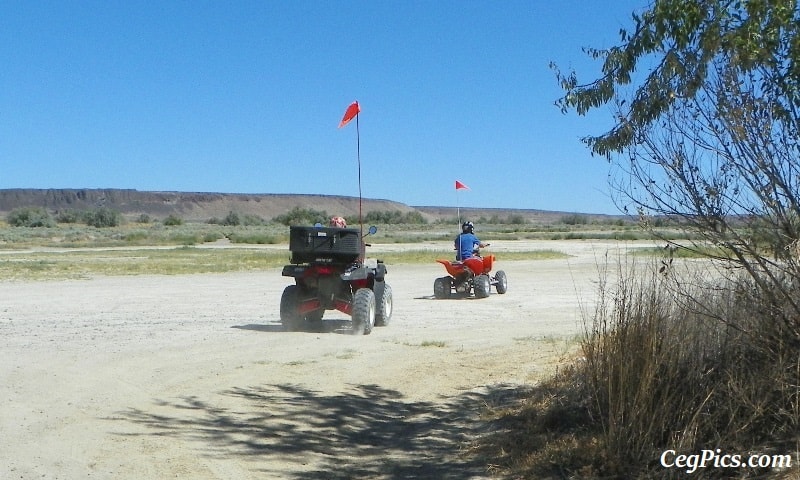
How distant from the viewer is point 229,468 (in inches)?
255

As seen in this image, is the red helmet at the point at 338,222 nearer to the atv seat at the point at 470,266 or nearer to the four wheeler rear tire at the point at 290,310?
the four wheeler rear tire at the point at 290,310

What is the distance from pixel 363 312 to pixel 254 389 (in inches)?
159

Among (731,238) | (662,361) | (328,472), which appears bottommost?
(328,472)

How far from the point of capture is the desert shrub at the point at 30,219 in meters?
110

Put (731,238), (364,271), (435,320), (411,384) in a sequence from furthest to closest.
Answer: (435,320) < (364,271) < (411,384) < (731,238)

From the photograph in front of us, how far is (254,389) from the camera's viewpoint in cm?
909

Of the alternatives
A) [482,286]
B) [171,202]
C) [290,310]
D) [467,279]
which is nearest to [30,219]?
[171,202]

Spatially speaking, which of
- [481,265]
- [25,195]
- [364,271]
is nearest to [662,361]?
[364,271]

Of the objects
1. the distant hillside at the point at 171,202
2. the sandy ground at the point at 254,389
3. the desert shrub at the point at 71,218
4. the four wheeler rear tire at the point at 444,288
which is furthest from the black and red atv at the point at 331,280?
the distant hillside at the point at 171,202

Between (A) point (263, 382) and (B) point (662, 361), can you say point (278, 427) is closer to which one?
(A) point (263, 382)

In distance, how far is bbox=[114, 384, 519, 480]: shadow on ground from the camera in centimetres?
657

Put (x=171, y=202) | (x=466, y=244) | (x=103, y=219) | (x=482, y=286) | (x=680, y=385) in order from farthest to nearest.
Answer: (x=171, y=202) → (x=103, y=219) → (x=466, y=244) → (x=482, y=286) → (x=680, y=385)

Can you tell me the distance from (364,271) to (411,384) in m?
4.38

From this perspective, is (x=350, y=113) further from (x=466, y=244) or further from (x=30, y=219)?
(x=30, y=219)
